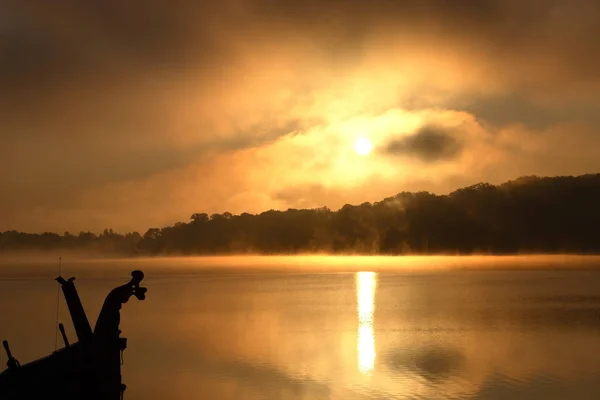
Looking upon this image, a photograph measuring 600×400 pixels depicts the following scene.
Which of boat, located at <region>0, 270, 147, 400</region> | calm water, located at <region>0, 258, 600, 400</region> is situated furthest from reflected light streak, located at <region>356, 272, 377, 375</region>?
boat, located at <region>0, 270, 147, 400</region>

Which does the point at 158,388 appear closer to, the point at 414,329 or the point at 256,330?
the point at 256,330

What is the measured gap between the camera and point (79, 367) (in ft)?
83.5

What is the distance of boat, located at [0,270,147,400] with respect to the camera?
2398 centimetres

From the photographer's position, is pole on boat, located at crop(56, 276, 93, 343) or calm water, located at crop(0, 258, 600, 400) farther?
calm water, located at crop(0, 258, 600, 400)

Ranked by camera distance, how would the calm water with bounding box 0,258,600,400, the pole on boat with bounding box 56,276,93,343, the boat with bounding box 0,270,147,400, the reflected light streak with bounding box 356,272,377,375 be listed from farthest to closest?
the reflected light streak with bounding box 356,272,377,375, the calm water with bounding box 0,258,600,400, the pole on boat with bounding box 56,276,93,343, the boat with bounding box 0,270,147,400

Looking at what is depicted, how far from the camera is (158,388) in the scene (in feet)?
170

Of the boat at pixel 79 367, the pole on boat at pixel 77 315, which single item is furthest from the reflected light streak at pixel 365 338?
the pole on boat at pixel 77 315

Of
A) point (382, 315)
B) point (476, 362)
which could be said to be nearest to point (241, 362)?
point (476, 362)

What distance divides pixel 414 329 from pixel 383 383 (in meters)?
46.5

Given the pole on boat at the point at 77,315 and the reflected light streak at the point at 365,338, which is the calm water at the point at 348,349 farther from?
the pole on boat at the point at 77,315

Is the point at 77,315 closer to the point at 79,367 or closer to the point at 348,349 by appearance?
the point at 79,367

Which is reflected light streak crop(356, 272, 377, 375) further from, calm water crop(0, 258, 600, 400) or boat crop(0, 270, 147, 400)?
boat crop(0, 270, 147, 400)

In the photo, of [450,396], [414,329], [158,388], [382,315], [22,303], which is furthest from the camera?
[22,303]

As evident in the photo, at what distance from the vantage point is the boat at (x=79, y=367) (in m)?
24.0
